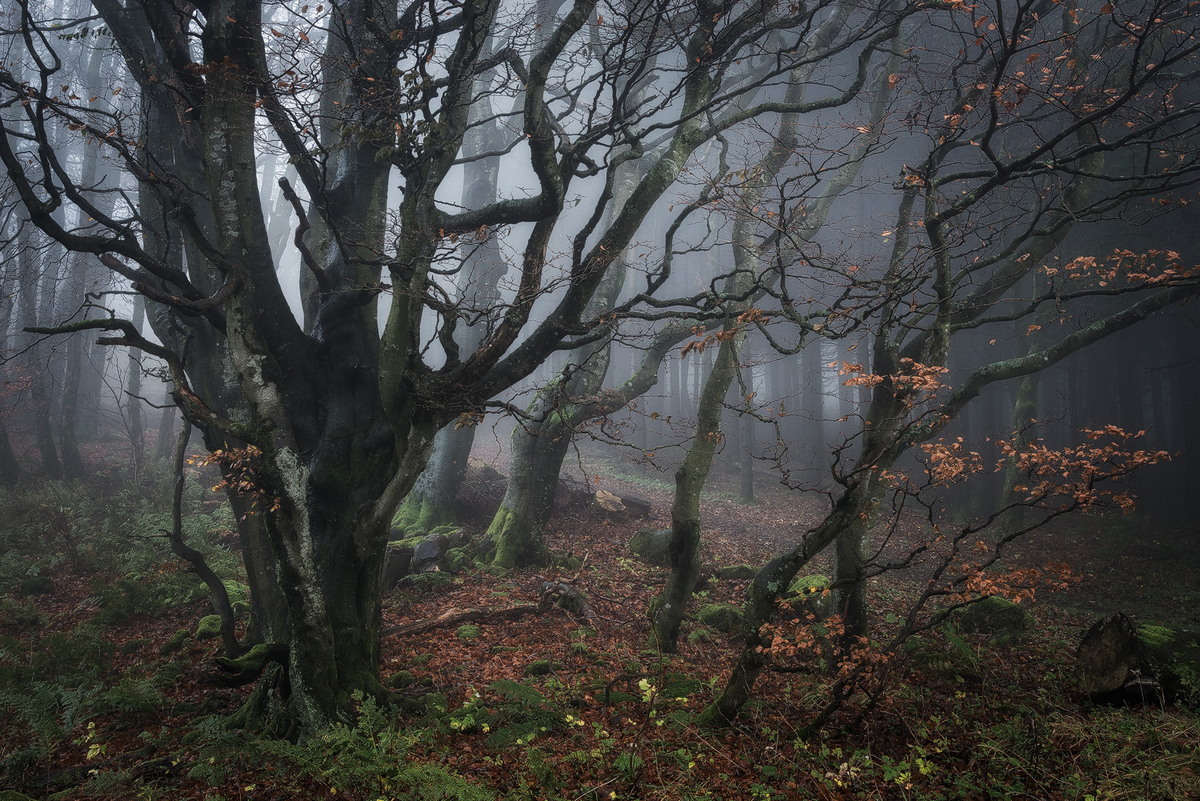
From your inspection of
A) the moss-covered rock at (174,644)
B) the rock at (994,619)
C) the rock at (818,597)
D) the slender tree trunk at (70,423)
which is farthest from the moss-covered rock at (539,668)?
the slender tree trunk at (70,423)

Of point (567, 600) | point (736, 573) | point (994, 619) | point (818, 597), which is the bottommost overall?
point (736, 573)

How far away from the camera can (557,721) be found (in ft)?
17.5

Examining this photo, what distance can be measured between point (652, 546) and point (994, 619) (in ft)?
19.6

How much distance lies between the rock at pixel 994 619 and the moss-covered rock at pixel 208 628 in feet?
33.8

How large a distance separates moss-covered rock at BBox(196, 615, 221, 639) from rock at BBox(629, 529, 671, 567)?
741 centimetres

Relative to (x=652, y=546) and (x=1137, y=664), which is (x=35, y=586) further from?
(x=1137, y=664)

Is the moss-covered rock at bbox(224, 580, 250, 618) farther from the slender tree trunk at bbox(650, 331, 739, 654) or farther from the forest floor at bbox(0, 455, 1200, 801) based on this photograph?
the slender tree trunk at bbox(650, 331, 739, 654)

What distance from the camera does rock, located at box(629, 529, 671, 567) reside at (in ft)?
39.1

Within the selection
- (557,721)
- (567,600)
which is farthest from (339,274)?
(567,600)

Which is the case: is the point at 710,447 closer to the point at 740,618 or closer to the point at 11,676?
the point at 740,618

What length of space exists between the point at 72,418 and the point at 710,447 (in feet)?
58.6

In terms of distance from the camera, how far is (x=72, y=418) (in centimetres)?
1594

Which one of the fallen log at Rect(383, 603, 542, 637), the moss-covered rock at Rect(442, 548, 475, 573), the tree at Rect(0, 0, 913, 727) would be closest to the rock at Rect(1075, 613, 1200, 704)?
the tree at Rect(0, 0, 913, 727)

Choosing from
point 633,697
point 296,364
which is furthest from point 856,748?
point 296,364
